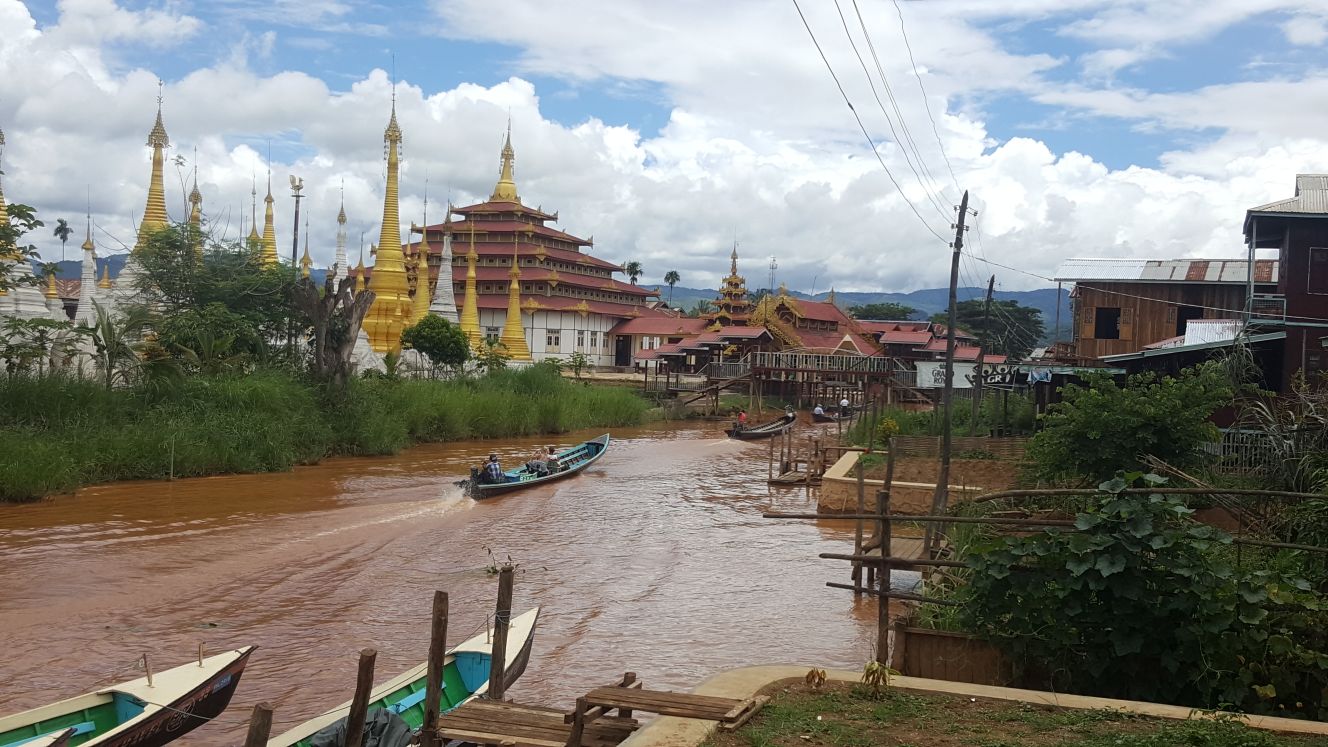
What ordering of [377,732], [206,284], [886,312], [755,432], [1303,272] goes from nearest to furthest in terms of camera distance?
[377,732], [1303,272], [206,284], [755,432], [886,312]

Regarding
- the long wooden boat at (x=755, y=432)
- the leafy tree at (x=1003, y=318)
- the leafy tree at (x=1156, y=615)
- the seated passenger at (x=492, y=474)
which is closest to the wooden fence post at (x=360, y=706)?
the leafy tree at (x=1156, y=615)

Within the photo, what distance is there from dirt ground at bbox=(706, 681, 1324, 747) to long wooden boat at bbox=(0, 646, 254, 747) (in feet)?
14.1

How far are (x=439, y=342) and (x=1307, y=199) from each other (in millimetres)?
29840

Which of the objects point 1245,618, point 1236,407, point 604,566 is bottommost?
point 604,566

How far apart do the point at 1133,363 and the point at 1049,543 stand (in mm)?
17961

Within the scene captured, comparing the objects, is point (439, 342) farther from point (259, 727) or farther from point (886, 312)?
point (886, 312)

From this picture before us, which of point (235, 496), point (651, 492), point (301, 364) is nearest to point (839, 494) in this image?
point (651, 492)

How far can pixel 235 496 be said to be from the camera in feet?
71.7

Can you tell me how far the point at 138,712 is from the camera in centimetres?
796

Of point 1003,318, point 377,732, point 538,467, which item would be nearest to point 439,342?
point 538,467

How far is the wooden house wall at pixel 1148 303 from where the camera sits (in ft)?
89.0

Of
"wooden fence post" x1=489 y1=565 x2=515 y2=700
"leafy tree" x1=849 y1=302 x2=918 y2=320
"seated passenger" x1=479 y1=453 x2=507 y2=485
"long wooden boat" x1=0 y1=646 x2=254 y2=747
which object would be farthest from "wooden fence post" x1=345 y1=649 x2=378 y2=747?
"leafy tree" x1=849 y1=302 x2=918 y2=320

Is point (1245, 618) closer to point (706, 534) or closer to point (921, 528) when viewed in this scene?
point (921, 528)

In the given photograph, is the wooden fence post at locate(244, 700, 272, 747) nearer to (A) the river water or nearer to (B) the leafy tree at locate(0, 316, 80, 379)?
(A) the river water
